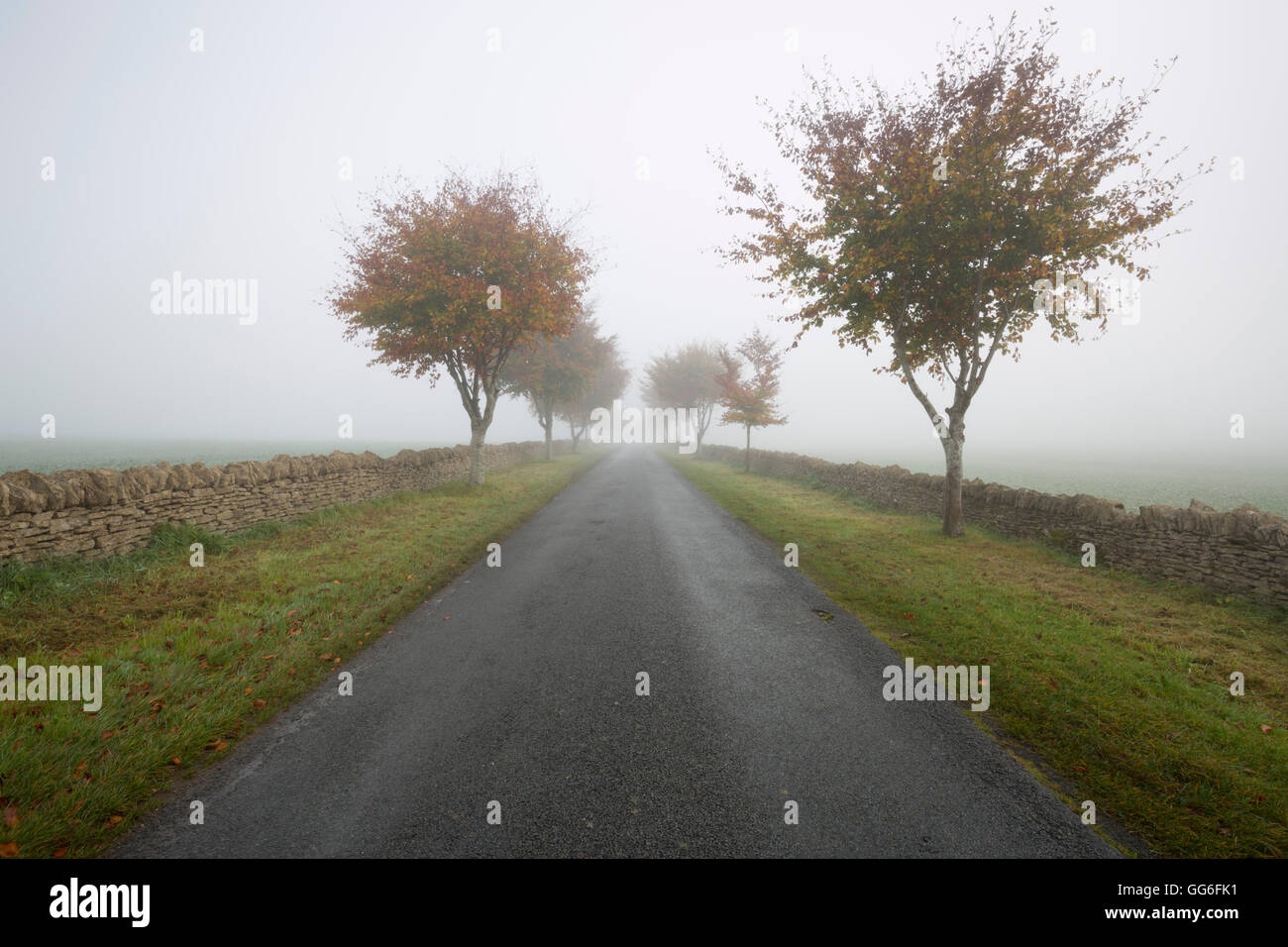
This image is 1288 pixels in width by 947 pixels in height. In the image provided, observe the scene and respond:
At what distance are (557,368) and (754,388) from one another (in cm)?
1233

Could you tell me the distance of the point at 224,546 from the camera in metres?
8.83

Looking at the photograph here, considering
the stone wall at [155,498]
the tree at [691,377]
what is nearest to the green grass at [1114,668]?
the stone wall at [155,498]

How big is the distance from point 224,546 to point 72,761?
21.1ft

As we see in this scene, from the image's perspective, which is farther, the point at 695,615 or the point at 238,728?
the point at 695,615

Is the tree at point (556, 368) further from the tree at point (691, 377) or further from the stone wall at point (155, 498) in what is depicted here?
the stone wall at point (155, 498)

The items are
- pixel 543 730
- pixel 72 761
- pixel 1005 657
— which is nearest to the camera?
pixel 72 761

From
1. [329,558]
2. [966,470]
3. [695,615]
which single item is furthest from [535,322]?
[966,470]

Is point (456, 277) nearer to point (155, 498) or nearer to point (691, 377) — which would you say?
point (155, 498)

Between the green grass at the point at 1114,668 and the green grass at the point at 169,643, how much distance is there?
6503 millimetres

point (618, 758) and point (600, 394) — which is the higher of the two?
point (600, 394)

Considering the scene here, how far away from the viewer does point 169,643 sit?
17.4ft

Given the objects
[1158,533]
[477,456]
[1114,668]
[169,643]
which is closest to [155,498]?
[169,643]
